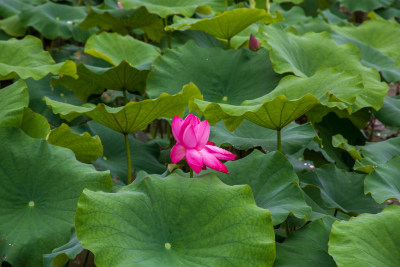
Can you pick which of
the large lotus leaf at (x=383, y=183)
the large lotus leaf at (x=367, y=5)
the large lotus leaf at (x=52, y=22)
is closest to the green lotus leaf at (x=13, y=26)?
the large lotus leaf at (x=52, y=22)

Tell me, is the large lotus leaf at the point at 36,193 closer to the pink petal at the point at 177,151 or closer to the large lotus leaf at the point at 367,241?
the pink petal at the point at 177,151

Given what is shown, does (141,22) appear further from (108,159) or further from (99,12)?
(108,159)

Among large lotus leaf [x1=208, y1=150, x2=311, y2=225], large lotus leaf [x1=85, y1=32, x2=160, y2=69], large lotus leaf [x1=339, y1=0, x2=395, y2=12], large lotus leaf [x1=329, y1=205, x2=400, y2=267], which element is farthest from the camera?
large lotus leaf [x1=339, y1=0, x2=395, y2=12]

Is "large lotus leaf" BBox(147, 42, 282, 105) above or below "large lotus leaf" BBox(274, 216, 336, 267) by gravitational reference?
below

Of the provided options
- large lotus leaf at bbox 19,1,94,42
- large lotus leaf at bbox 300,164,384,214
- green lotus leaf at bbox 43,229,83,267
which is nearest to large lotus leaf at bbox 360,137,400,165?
large lotus leaf at bbox 300,164,384,214

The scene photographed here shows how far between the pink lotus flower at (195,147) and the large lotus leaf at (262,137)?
0.46 metres

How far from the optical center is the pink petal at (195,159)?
1235 millimetres

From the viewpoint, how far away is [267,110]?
4.91 feet

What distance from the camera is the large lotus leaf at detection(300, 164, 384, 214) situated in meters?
1.67

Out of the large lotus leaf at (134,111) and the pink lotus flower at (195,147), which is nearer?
the pink lotus flower at (195,147)

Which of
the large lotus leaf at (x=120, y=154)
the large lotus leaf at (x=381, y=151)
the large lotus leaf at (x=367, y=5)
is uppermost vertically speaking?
the large lotus leaf at (x=381, y=151)

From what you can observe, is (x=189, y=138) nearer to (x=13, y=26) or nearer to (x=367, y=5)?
(x=13, y=26)

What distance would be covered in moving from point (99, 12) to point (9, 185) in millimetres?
1356

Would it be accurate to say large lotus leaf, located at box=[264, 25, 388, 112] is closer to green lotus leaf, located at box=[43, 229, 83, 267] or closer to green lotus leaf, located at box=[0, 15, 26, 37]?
green lotus leaf, located at box=[43, 229, 83, 267]
